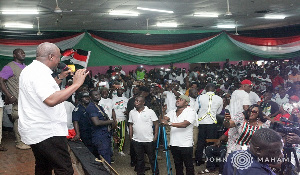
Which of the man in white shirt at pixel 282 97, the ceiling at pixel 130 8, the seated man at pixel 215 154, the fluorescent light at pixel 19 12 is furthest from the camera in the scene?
the fluorescent light at pixel 19 12

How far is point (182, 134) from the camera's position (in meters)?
5.00

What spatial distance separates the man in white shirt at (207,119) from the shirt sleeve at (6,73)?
3.55 m

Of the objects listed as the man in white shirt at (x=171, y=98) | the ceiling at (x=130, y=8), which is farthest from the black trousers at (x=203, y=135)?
the ceiling at (x=130, y=8)

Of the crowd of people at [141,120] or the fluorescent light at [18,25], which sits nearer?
the crowd of people at [141,120]

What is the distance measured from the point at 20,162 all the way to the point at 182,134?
262 centimetres

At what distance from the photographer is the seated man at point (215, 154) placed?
17.1 feet

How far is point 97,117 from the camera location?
16.0ft

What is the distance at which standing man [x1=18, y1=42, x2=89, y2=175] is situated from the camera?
2.35 meters

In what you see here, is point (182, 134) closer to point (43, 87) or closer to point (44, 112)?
point (44, 112)

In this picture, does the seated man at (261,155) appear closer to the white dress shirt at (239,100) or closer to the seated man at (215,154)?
the seated man at (215,154)

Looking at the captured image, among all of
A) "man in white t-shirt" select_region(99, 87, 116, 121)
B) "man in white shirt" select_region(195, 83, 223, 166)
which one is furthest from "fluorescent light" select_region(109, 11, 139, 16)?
"man in white shirt" select_region(195, 83, 223, 166)

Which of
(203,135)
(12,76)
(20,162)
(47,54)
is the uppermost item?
Result: (47,54)

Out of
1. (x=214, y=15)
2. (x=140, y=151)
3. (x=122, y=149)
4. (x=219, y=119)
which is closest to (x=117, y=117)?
(x=122, y=149)

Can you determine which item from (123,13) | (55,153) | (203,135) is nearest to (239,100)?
(203,135)
